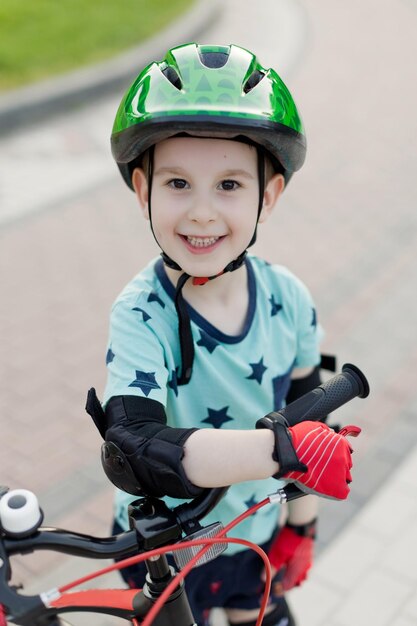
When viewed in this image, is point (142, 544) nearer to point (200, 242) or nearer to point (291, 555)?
point (200, 242)

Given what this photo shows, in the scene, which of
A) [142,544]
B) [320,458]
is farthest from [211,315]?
[142,544]

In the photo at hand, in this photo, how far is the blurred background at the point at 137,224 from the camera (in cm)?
430

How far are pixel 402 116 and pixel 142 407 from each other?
26.3ft

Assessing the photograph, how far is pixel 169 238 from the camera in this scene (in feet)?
6.68

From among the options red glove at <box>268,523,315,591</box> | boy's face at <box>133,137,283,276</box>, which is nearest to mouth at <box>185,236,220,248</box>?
boy's face at <box>133,137,283,276</box>

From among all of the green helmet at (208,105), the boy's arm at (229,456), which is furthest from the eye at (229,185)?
the boy's arm at (229,456)

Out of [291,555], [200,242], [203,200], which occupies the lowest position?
[291,555]

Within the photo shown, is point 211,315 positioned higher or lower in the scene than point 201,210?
lower

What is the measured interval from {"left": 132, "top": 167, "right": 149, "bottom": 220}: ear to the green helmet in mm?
38

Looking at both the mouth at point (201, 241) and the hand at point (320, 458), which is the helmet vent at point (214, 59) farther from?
the hand at point (320, 458)

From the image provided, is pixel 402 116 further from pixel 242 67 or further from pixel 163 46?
pixel 242 67

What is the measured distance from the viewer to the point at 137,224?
6.91 metres

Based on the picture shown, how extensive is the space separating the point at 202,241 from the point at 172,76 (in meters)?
0.41

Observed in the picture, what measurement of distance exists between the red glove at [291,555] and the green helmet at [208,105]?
3.79 ft
